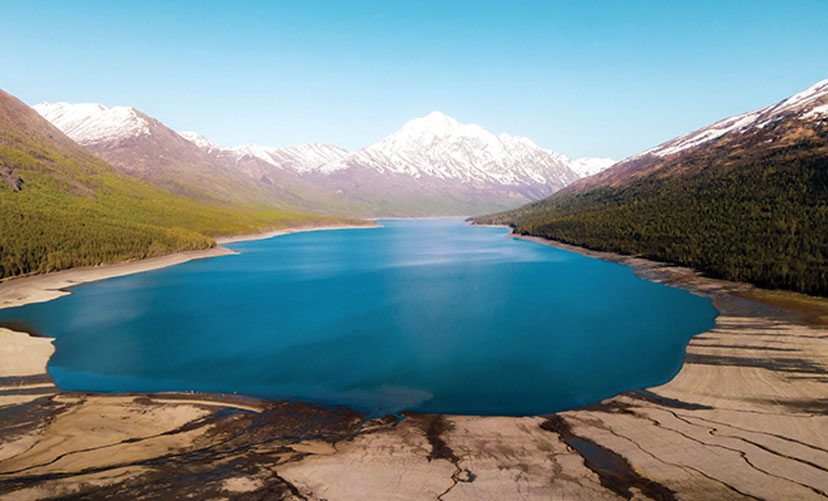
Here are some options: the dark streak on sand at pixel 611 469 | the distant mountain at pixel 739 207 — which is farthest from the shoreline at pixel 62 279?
the distant mountain at pixel 739 207

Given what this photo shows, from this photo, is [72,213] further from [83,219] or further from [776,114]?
[776,114]

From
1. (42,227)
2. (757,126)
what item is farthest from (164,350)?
(757,126)

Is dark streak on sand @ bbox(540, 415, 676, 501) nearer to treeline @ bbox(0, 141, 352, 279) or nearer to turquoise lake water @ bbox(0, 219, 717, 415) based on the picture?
turquoise lake water @ bbox(0, 219, 717, 415)

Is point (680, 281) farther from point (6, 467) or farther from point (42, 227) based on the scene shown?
point (42, 227)

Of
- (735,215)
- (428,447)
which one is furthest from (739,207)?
(428,447)

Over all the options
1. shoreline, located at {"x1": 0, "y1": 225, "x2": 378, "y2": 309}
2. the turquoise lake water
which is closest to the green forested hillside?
shoreline, located at {"x1": 0, "y1": 225, "x2": 378, "y2": 309}

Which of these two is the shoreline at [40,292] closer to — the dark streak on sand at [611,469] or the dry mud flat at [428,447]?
the dry mud flat at [428,447]

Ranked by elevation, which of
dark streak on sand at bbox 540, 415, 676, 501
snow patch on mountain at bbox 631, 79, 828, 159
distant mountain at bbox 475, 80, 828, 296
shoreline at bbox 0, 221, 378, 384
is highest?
snow patch on mountain at bbox 631, 79, 828, 159

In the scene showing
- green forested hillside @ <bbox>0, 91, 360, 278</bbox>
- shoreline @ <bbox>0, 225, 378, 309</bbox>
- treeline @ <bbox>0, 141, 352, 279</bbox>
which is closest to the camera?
shoreline @ <bbox>0, 225, 378, 309</bbox>

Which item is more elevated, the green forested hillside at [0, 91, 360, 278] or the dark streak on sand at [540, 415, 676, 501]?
the green forested hillside at [0, 91, 360, 278]
